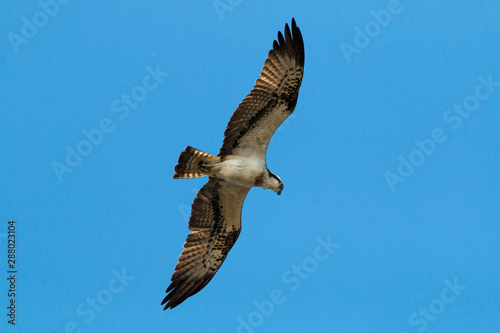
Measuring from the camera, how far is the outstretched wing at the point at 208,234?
12969 millimetres

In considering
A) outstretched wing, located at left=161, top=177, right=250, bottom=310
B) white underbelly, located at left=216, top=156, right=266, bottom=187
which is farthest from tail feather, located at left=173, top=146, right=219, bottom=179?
outstretched wing, located at left=161, top=177, right=250, bottom=310

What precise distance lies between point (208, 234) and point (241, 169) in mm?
1637

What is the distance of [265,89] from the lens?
12.0 meters

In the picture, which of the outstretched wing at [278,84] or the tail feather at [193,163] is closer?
the outstretched wing at [278,84]

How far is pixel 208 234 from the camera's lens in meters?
13.2

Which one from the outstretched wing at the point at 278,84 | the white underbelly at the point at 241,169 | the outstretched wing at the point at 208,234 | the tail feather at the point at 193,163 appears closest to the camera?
the outstretched wing at the point at 278,84

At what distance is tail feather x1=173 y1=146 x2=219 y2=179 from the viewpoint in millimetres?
12133

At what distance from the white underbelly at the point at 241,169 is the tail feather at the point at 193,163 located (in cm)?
25

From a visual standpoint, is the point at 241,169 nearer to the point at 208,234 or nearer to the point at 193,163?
the point at 193,163

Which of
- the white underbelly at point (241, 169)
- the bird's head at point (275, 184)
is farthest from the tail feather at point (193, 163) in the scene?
the bird's head at point (275, 184)

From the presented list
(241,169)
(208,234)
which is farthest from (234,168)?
(208,234)

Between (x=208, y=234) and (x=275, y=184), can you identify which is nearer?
(x=275, y=184)

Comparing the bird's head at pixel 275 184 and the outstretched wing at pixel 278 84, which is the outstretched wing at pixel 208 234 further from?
the outstretched wing at pixel 278 84

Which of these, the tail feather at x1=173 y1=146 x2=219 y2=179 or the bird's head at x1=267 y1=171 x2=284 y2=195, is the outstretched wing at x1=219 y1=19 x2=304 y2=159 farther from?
the bird's head at x1=267 y1=171 x2=284 y2=195
